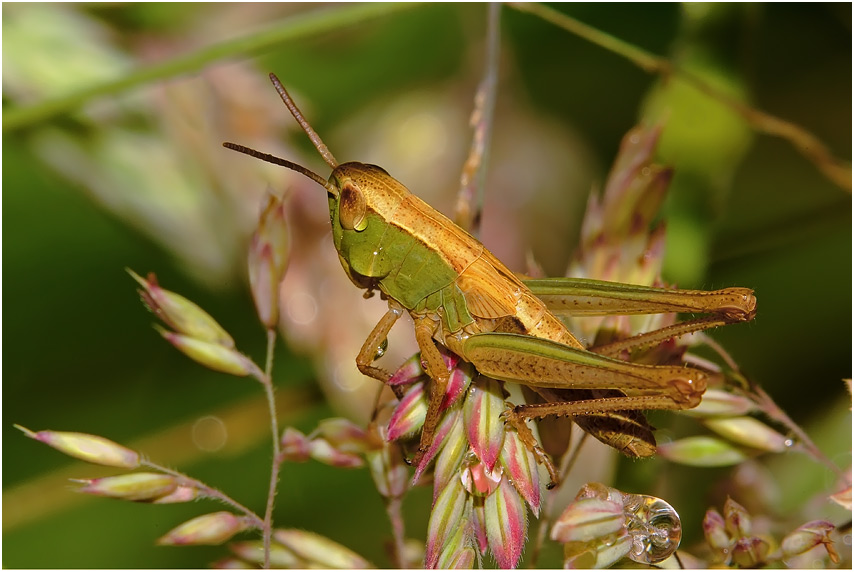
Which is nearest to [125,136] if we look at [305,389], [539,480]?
[305,389]

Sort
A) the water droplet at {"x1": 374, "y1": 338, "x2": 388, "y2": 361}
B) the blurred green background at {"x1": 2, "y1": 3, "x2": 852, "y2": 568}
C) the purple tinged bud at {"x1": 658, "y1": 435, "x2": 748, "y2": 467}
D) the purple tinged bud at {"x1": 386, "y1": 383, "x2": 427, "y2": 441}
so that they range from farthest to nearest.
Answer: the blurred green background at {"x1": 2, "y1": 3, "x2": 852, "y2": 568}, the water droplet at {"x1": 374, "y1": 338, "x2": 388, "y2": 361}, the purple tinged bud at {"x1": 658, "y1": 435, "x2": 748, "y2": 467}, the purple tinged bud at {"x1": 386, "y1": 383, "x2": 427, "y2": 441}

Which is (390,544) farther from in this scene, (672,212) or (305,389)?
(672,212)

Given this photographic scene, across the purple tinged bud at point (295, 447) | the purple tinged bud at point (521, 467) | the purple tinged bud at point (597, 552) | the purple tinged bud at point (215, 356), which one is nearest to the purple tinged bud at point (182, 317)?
the purple tinged bud at point (215, 356)

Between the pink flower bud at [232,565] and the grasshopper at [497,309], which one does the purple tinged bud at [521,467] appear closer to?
the grasshopper at [497,309]

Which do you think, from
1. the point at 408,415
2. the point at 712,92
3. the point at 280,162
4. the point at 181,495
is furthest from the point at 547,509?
the point at 712,92

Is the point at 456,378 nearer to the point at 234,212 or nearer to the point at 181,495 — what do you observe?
the point at 181,495

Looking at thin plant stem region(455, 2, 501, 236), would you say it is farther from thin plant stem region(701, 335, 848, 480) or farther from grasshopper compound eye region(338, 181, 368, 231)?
thin plant stem region(701, 335, 848, 480)

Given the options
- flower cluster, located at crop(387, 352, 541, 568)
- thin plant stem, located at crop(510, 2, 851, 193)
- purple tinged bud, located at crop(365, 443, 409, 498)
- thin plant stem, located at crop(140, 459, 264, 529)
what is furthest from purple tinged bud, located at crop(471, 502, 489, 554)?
thin plant stem, located at crop(510, 2, 851, 193)
